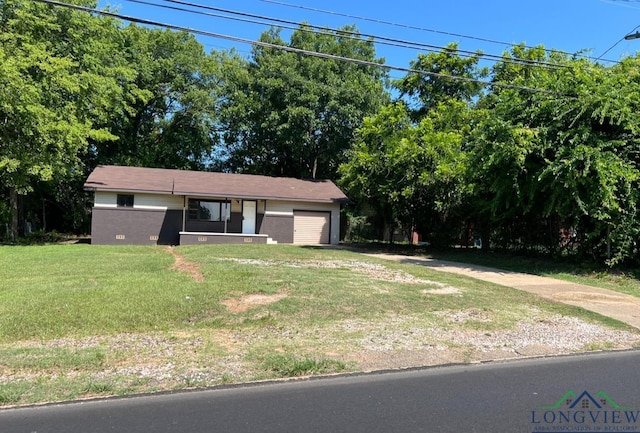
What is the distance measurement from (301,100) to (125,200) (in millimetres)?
12873

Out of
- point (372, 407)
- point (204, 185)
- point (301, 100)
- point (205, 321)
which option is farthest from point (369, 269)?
point (301, 100)

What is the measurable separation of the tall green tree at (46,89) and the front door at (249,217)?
7.96 meters

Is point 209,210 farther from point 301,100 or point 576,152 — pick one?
point 576,152

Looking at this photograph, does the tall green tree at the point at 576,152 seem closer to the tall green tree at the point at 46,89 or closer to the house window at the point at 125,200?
the house window at the point at 125,200

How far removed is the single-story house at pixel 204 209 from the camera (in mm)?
23391

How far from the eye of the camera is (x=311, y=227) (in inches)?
1084

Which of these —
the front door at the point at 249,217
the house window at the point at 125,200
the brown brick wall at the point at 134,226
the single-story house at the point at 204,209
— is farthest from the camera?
the front door at the point at 249,217

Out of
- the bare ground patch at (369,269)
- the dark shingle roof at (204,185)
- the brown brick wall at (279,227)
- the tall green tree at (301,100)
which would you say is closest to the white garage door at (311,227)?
the brown brick wall at (279,227)

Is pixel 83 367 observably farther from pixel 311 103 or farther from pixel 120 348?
pixel 311 103

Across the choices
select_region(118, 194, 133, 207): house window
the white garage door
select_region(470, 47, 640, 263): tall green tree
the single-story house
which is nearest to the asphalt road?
select_region(470, 47, 640, 263): tall green tree

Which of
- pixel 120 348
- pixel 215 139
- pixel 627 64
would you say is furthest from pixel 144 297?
pixel 215 139

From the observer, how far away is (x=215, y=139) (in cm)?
3569

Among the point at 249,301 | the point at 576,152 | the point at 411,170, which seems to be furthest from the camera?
the point at 411,170

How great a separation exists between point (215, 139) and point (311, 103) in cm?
924
